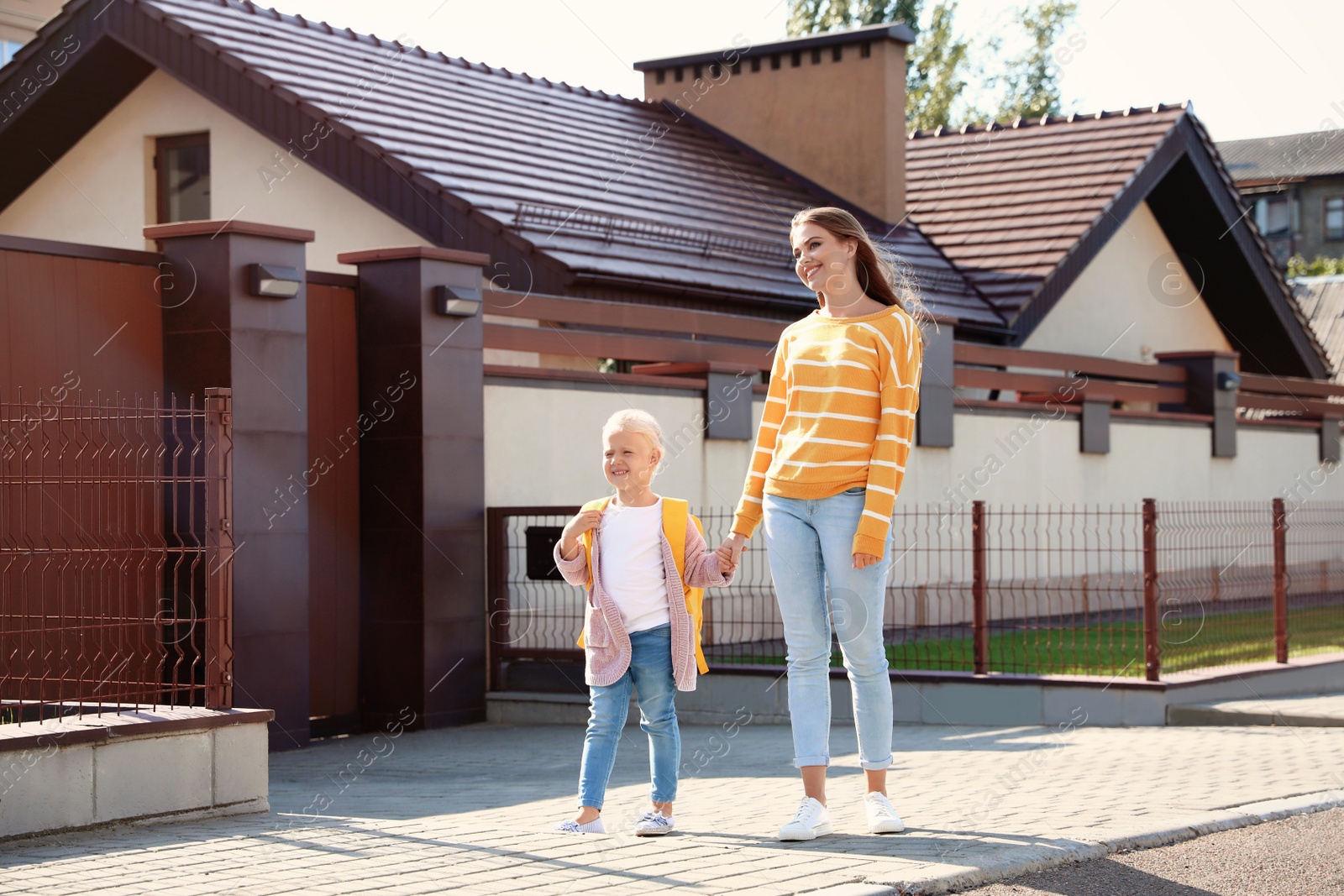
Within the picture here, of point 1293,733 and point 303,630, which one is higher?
point 303,630

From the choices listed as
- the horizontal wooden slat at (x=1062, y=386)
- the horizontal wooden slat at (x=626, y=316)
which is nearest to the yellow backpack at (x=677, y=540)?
the horizontal wooden slat at (x=626, y=316)

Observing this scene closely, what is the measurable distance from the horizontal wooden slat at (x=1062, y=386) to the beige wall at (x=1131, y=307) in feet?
5.23

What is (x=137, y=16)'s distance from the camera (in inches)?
580

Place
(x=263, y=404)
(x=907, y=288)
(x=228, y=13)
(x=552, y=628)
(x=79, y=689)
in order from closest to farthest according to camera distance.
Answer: (x=907, y=288), (x=79, y=689), (x=263, y=404), (x=552, y=628), (x=228, y=13)

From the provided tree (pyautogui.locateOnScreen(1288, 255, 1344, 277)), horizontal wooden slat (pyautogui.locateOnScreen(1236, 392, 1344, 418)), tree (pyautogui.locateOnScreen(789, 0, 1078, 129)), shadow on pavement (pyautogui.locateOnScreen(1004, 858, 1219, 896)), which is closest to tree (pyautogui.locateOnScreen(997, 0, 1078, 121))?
tree (pyautogui.locateOnScreen(789, 0, 1078, 129))

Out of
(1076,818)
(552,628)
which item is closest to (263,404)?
(552,628)

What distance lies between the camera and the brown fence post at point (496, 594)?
10672mm

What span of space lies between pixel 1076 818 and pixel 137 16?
12.0 meters

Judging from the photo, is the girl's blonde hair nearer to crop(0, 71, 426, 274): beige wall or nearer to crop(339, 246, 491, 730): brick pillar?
crop(339, 246, 491, 730): brick pillar

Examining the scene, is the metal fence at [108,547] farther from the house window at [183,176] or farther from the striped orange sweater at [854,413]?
the house window at [183,176]

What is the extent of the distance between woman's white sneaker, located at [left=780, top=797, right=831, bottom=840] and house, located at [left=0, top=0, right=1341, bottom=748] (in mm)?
2830

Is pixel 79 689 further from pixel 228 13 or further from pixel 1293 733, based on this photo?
pixel 228 13

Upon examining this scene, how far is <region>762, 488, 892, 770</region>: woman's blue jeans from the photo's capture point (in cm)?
559

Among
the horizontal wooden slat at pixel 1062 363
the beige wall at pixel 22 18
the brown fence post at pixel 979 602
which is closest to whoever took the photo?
the brown fence post at pixel 979 602
